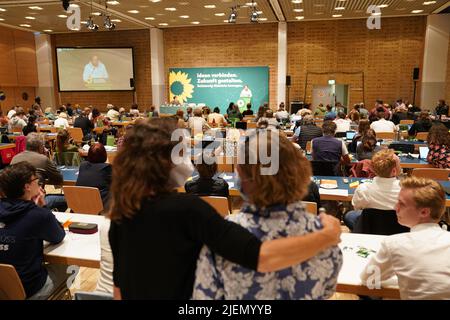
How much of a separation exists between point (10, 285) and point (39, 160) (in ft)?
8.90

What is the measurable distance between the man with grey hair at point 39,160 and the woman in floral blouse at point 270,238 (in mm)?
3904

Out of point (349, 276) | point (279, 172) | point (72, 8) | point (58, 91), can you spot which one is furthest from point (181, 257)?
point (58, 91)

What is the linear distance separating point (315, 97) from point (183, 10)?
6937 mm

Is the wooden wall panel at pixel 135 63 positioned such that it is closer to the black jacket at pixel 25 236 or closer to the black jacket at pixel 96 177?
the black jacket at pixel 96 177

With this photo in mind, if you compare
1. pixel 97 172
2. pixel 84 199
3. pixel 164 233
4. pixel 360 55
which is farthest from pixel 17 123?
pixel 360 55

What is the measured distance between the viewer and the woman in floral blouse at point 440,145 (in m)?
5.07

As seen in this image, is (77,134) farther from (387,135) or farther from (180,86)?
(180,86)

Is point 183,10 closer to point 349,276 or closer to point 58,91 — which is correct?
point 58,91

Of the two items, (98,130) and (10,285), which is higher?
(98,130)

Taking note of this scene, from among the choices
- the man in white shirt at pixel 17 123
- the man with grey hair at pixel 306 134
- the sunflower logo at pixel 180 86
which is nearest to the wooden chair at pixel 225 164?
the man with grey hair at pixel 306 134

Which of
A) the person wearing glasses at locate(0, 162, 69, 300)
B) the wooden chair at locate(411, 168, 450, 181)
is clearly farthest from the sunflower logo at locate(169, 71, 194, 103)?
the person wearing glasses at locate(0, 162, 69, 300)

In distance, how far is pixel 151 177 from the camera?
54.2 inches

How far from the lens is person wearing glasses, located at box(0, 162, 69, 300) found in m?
2.33

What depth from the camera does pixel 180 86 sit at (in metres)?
17.7
